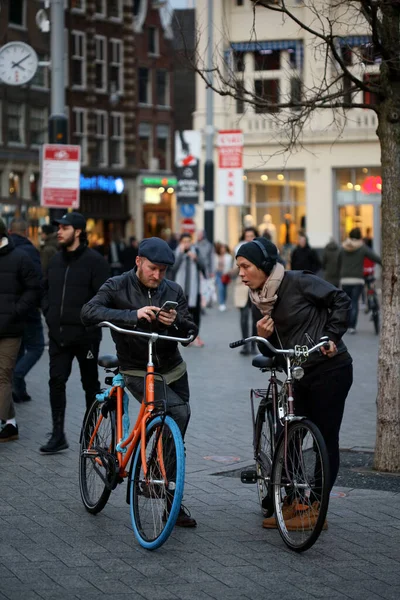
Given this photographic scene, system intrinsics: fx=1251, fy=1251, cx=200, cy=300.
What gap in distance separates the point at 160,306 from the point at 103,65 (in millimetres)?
53801

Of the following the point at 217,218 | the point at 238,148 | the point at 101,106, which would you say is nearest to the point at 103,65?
the point at 101,106

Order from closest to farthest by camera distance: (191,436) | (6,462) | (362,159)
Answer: (6,462) → (191,436) → (362,159)

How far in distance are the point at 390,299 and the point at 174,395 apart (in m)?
2.18

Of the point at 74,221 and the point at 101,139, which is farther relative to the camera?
the point at 101,139

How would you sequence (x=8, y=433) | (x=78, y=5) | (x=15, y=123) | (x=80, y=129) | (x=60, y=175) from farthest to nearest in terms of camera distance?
(x=80, y=129), (x=78, y=5), (x=15, y=123), (x=60, y=175), (x=8, y=433)

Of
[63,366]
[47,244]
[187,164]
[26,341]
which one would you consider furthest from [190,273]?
[187,164]

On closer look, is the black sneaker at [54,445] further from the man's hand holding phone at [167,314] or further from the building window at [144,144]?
the building window at [144,144]

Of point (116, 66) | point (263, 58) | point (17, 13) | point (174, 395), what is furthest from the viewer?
point (116, 66)

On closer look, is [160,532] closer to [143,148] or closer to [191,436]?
[191,436]

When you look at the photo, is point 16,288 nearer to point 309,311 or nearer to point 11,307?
point 11,307

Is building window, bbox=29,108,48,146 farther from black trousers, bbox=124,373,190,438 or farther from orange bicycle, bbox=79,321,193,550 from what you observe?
black trousers, bbox=124,373,190,438

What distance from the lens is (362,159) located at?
4562 cm

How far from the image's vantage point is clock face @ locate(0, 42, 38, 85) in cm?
1933

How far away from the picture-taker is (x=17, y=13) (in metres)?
48.0
